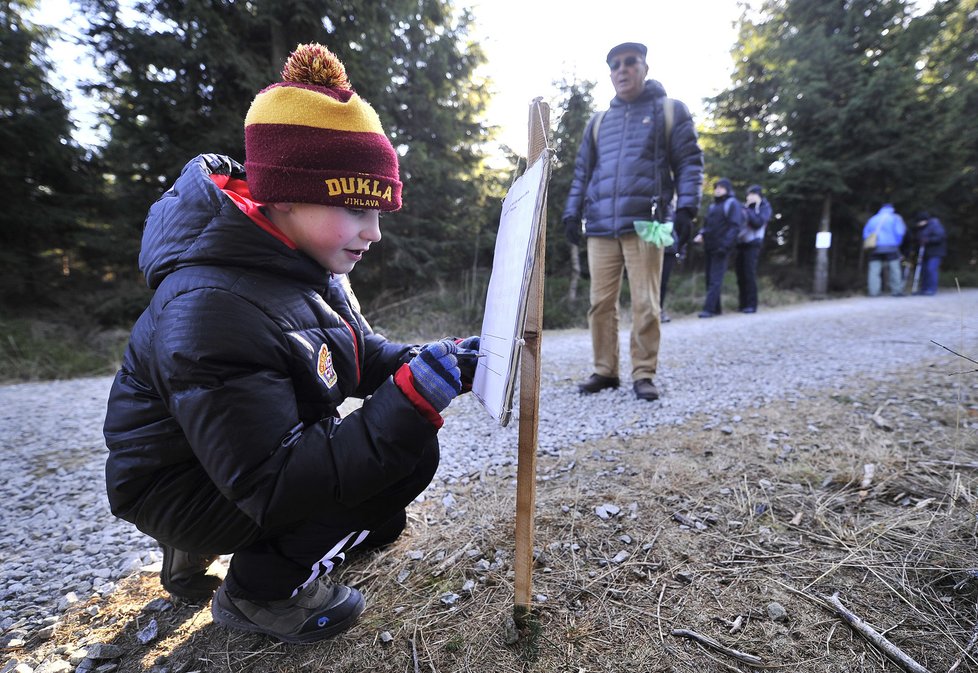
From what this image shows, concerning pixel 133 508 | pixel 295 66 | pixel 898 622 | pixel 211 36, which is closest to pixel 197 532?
pixel 133 508

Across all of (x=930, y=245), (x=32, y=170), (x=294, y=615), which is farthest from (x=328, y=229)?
(x=930, y=245)

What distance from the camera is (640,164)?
329 centimetres

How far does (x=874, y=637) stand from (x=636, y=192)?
2750 millimetres

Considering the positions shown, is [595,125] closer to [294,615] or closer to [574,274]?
[294,615]

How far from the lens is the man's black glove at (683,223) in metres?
3.27

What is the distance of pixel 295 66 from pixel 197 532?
4.34ft

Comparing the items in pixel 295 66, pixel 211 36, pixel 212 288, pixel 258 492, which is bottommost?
pixel 258 492

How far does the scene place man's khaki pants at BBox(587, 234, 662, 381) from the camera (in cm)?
327

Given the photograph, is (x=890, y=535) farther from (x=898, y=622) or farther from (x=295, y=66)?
(x=295, y=66)

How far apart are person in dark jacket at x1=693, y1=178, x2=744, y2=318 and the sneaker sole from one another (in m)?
8.66

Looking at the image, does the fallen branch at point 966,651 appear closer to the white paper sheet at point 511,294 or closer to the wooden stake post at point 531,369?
the wooden stake post at point 531,369

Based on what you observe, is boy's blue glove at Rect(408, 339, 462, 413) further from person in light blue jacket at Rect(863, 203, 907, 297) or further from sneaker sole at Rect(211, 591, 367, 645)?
person in light blue jacket at Rect(863, 203, 907, 297)

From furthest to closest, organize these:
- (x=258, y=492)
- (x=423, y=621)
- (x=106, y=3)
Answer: (x=106, y=3)
(x=423, y=621)
(x=258, y=492)

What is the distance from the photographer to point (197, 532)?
4.04 ft
